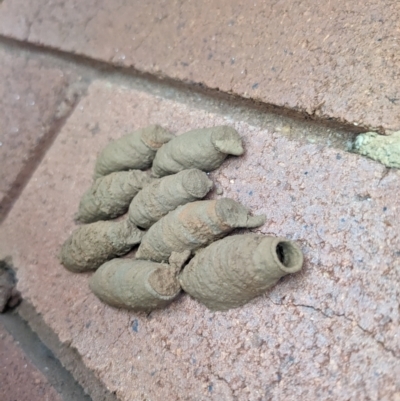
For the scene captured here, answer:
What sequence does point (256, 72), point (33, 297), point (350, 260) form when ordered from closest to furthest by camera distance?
point (350, 260)
point (256, 72)
point (33, 297)

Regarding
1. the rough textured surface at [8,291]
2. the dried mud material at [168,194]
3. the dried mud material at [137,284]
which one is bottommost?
the rough textured surface at [8,291]

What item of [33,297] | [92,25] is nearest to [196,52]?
[92,25]

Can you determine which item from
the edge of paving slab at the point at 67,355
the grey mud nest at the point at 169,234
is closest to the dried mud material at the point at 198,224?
the grey mud nest at the point at 169,234

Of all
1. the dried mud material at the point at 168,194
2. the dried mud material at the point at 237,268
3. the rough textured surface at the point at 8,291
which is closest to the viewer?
the dried mud material at the point at 237,268

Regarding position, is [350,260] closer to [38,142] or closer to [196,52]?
[196,52]

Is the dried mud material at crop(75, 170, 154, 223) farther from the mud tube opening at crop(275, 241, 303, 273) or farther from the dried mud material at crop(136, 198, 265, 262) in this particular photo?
the mud tube opening at crop(275, 241, 303, 273)

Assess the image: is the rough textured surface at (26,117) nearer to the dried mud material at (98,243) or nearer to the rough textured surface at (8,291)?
the rough textured surface at (8,291)
